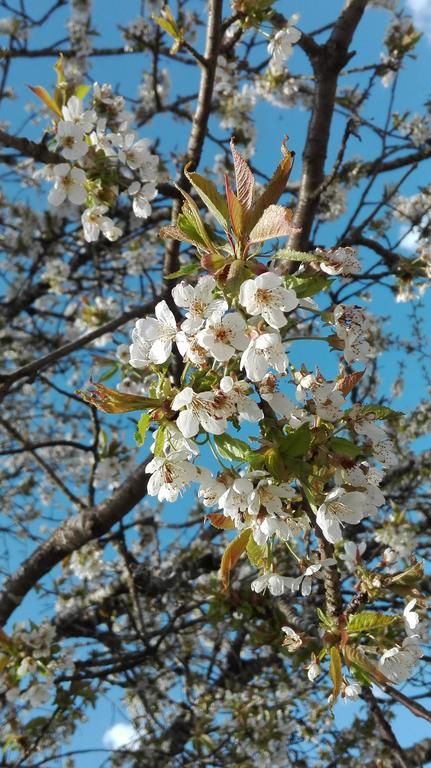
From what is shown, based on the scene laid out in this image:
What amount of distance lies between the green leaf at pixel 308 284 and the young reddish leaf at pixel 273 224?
10cm

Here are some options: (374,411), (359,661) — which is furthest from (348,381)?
(359,661)

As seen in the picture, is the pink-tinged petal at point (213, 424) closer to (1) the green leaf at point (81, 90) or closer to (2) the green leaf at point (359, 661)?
(2) the green leaf at point (359, 661)

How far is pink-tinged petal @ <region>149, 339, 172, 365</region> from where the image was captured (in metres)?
1.06

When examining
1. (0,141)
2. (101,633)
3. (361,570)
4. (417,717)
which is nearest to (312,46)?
(0,141)

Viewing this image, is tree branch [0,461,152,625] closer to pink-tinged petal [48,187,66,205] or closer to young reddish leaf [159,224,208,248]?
pink-tinged petal [48,187,66,205]

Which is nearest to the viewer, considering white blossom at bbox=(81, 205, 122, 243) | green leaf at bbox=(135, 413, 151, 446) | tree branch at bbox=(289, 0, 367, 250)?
green leaf at bbox=(135, 413, 151, 446)

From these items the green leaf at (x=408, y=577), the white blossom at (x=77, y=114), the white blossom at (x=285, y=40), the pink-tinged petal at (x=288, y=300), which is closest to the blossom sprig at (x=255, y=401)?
the pink-tinged petal at (x=288, y=300)

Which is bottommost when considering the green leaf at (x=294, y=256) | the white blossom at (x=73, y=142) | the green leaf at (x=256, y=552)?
the green leaf at (x=256, y=552)

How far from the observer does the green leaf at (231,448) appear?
1.06 metres

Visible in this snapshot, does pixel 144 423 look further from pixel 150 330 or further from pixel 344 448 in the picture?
pixel 344 448

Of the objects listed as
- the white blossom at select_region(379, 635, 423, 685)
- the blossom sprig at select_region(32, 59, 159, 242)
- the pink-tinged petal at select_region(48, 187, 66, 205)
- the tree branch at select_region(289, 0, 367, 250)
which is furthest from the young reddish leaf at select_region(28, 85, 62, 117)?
the white blossom at select_region(379, 635, 423, 685)

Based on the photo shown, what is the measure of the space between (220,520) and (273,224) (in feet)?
1.73

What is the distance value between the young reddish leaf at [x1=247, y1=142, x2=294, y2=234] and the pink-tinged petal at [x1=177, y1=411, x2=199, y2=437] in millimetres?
321

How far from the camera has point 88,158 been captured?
198 centimetres
